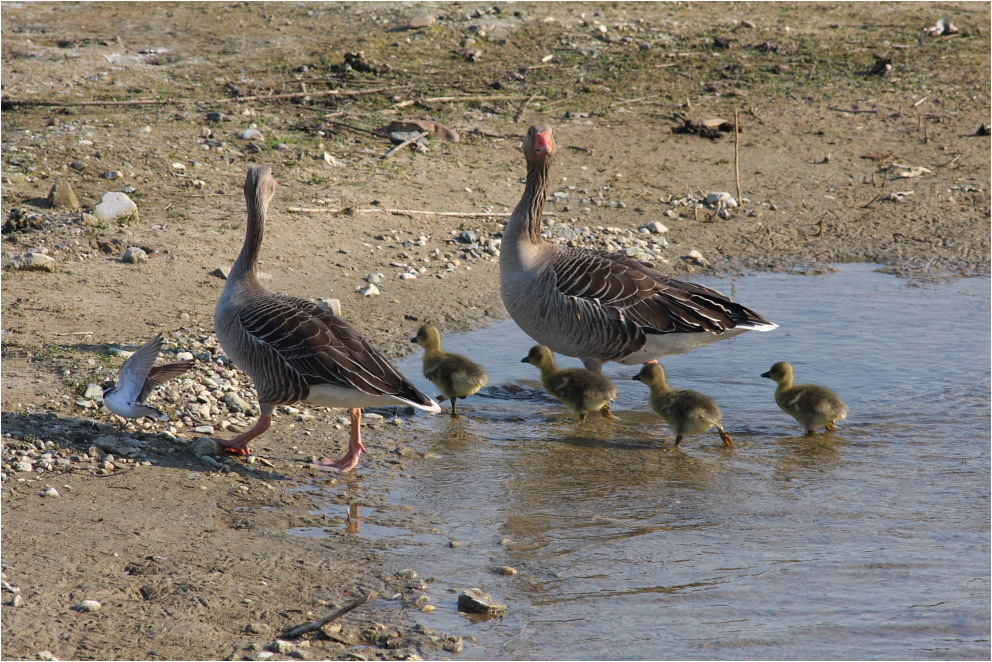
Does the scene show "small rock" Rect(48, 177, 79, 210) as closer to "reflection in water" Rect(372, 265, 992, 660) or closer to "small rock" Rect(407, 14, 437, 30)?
"reflection in water" Rect(372, 265, 992, 660)

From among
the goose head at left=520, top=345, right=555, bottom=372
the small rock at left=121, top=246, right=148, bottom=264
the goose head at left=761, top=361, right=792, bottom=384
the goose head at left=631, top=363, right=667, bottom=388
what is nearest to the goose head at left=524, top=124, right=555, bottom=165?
the goose head at left=520, top=345, right=555, bottom=372

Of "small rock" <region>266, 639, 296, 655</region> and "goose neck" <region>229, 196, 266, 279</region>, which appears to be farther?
"goose neck" <region>229, 196, 266, 279</region>

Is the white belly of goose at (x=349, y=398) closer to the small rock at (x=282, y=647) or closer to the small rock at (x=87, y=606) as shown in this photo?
the small rock at (x=282, y=647)

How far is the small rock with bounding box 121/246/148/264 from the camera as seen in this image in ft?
28.5

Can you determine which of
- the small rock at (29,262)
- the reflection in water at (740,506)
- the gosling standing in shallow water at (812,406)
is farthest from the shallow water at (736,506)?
the small rock at (29,262)

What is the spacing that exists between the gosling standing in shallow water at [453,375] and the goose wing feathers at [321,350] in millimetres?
1233

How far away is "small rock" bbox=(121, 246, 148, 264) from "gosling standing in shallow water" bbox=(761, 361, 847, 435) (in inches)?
216

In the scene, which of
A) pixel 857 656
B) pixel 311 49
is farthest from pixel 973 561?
pixel 311 49

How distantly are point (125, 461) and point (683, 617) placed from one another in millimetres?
3298

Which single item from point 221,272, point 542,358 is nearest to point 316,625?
point 542,358

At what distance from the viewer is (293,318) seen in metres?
6.20

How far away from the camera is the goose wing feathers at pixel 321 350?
233 inches

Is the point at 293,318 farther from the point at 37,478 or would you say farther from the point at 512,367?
the point at 512,367

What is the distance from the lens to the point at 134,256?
866cm
